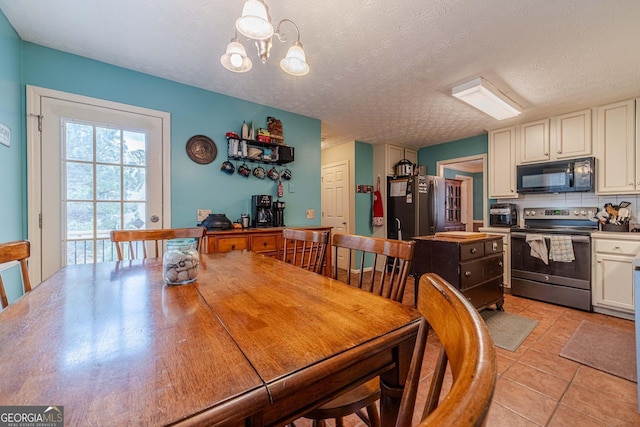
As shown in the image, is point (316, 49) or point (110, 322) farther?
point (316, 49)

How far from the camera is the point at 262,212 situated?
299cm

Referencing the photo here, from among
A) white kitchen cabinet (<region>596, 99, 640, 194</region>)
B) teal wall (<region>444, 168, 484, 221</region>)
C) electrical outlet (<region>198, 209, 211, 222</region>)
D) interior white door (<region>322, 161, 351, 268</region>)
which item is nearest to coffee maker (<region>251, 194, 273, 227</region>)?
electrical outlet (<region>198, 209, 211, 222</region>)

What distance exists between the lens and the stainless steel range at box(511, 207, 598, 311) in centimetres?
284

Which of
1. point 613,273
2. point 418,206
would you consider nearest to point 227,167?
point 418,206

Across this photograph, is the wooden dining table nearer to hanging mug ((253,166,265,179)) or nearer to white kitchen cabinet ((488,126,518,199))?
hanging mug ((253,166,265,179))

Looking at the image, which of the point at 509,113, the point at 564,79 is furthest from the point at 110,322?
the point at 509,113

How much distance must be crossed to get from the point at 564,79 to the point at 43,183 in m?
4.71

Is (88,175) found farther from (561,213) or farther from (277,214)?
(561,213)

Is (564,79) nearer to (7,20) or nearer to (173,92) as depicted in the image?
(173,92)

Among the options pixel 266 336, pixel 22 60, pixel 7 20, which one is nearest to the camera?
pixel 266 336

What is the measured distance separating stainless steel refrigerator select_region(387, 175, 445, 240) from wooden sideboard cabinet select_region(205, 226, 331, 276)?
2.37 metres

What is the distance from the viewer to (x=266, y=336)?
2.05 feet

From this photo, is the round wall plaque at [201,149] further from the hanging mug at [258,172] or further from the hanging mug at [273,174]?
the hanging mug at [273,174]

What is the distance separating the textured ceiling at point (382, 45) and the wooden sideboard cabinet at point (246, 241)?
1.50 metres
